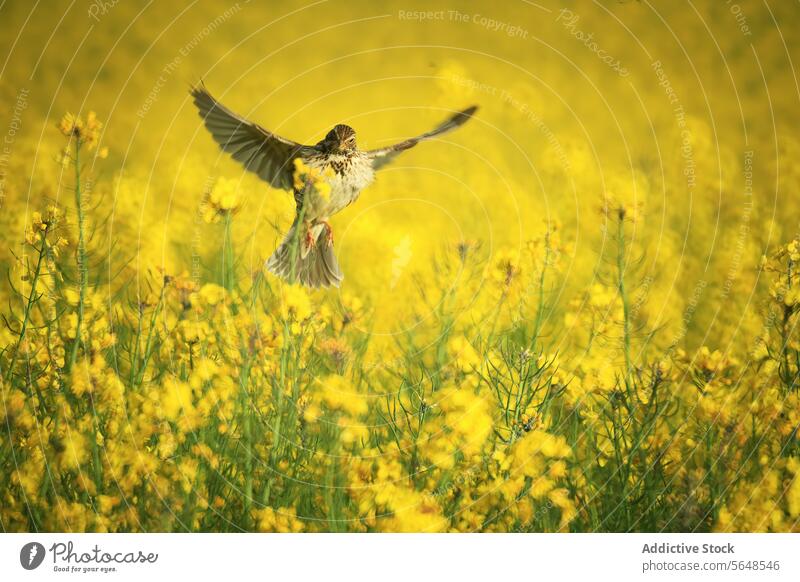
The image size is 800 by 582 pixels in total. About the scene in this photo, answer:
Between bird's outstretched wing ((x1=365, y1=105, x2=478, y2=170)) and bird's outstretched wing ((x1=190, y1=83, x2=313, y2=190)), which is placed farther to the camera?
bird's outstretched wing ((x1=365, y1=105, x2=478, y2=170))

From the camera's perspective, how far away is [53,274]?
345 centimetres

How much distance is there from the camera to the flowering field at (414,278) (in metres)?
3.34

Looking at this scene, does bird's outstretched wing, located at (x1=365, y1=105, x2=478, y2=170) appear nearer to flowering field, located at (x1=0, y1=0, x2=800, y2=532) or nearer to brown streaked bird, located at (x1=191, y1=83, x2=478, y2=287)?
brown streaked bird, located at (x1=191, y1=83, x2=478, y2=287)

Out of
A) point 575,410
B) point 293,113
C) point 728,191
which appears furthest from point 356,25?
point 575,410

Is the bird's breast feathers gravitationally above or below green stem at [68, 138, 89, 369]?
above
